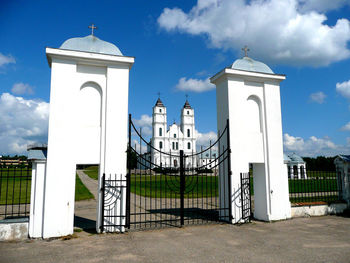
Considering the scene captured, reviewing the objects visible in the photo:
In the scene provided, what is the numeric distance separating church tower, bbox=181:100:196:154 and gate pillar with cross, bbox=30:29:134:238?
59.4 meters

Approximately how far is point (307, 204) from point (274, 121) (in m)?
3.53

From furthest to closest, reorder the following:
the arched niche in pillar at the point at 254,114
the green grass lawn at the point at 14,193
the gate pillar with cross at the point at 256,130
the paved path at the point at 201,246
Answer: the arched niche in pillar at the point at 254,114, the gate pillar with cross at the point at 256,130, the green grass lawn at the point at 14,193, the paved path at the point at 201,246

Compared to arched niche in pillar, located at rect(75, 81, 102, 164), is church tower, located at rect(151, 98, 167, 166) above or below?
above

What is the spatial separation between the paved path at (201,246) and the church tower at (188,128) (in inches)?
2331

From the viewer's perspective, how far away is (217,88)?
9367 millimetres

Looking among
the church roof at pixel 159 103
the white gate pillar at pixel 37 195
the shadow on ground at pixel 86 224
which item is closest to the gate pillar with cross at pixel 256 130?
the shadow on ground at pixel 86 224

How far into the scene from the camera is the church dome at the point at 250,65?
356 inches

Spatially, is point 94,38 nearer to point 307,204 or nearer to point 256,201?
point 256,201

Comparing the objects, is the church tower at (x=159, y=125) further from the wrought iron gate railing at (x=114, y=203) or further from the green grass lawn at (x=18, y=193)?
the wrought iron gate railing at (x=114, y=203)

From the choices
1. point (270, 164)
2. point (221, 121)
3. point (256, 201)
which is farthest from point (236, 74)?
point (256, 201)

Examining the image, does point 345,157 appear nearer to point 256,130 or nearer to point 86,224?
point 256,130

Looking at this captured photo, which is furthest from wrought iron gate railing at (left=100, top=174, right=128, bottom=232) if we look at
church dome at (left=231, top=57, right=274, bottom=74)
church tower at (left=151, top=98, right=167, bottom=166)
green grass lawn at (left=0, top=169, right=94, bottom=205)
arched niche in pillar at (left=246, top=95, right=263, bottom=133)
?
church tower at (left=151, top=98, right=167, bottom=166)

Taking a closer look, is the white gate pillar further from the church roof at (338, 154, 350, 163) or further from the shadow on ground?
the church roof at (338, 154, 350, 163)

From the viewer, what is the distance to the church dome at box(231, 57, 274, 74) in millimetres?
9039
